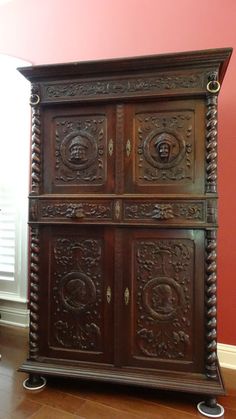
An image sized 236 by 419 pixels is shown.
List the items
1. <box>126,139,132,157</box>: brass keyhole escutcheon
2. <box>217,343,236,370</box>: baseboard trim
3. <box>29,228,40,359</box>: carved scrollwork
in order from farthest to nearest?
1. <box>217,343,236,370</box>: baseboard trim
2. <box>29,228,40,359</box>: carved scrollwork
3. <box>126,139,132,157</box>: brass keyhole escutcheon

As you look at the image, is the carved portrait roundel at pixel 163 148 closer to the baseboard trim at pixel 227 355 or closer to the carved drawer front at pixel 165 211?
the carved drawer front at pixel 165 211

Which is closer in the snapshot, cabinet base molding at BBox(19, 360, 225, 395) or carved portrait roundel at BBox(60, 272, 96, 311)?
cabinet base molding at BBox(19, 360, 225, 395)

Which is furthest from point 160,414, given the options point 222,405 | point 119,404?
point 222,405

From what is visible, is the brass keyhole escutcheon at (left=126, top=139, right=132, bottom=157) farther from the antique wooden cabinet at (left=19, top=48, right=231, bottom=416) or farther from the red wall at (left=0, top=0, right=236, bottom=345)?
the red wall at (left=0, top=0, right=236, bottom=345)

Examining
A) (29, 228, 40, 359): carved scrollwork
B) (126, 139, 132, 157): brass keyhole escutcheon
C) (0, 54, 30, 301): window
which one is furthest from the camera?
(0, 54, 30, 301): window

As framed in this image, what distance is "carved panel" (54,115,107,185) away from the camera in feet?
5.66

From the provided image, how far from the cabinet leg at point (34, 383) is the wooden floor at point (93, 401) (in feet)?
0.10

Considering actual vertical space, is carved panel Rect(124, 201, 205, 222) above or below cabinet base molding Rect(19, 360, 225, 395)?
above

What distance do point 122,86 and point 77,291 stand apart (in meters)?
1.20

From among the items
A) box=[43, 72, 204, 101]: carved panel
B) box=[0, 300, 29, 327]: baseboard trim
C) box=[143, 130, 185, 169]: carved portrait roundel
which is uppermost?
box=[43, 72, 204, 101]: carved panel

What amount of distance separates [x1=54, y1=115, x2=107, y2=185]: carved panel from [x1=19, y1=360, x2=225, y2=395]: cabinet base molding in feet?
3.51

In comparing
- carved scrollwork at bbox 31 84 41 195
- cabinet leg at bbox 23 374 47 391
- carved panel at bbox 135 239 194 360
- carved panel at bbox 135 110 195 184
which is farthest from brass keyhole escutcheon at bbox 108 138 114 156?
cabinet leg at bbox 23 374 47 391

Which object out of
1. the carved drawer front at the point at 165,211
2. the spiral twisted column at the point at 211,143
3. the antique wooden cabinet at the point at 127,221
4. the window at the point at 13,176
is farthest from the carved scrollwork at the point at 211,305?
the window at the point at 13,176

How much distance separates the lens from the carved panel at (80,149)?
172 cm
